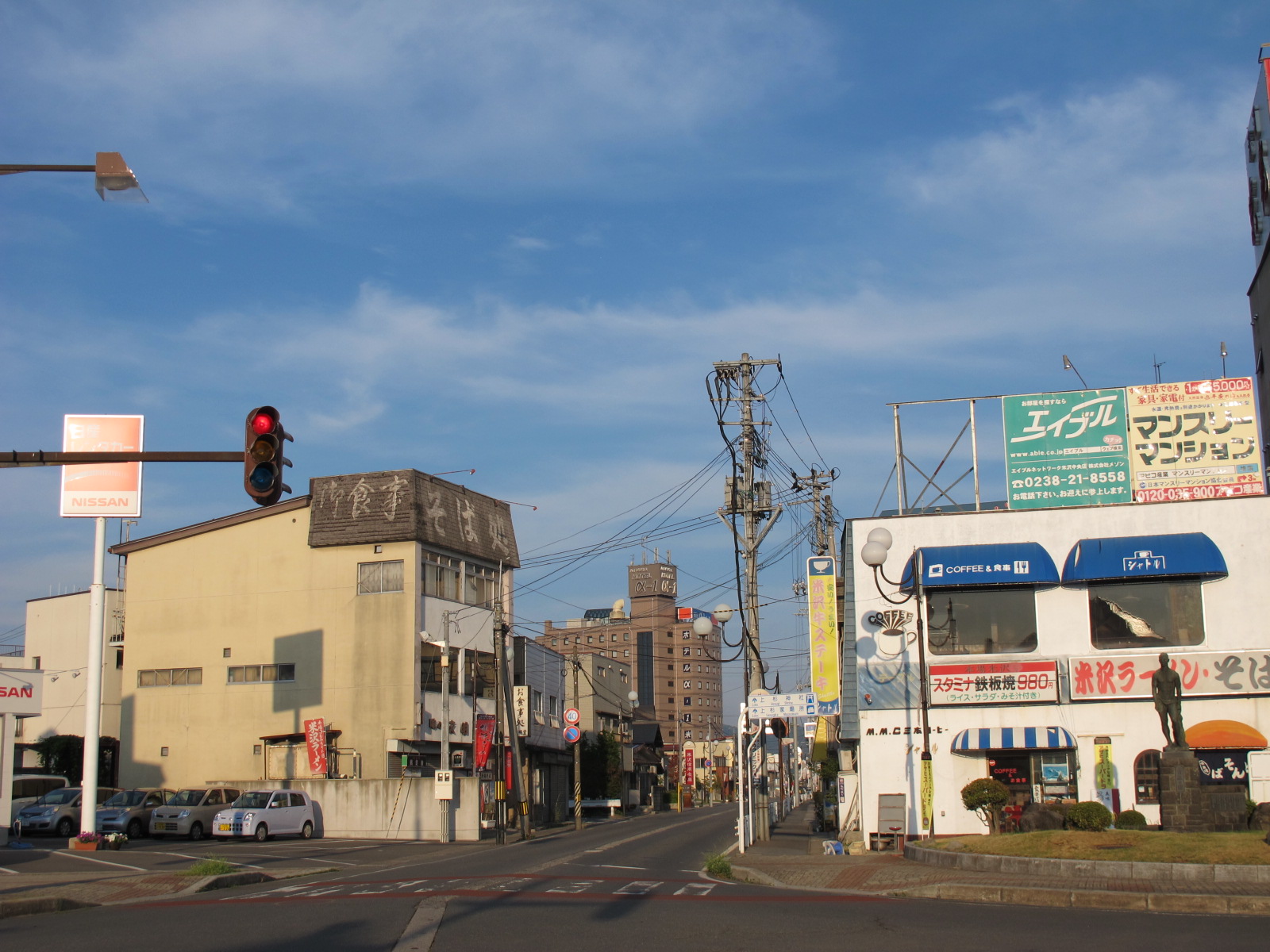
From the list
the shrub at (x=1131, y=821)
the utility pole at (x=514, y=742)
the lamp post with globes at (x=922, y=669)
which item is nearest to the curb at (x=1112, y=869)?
the lamp post with globes at (x=922, y=669)

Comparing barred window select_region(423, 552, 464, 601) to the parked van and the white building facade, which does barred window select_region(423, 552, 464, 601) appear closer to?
the parked van

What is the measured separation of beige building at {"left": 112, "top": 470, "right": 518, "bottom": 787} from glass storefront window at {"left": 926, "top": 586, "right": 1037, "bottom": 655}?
22.5 metres

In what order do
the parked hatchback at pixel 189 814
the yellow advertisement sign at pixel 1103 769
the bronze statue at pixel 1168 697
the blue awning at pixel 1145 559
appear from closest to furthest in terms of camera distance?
the bronze statue at pixel 1168 697 < the yellow advertisement sign at pixel 1103 769 < the blue awning at pixel 1145 559 < the parked hatchback at pixel 189 814

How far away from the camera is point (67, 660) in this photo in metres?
56.1

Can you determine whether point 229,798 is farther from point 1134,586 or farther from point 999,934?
point 999,934

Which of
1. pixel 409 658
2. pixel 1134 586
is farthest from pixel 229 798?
pixel 1134 586

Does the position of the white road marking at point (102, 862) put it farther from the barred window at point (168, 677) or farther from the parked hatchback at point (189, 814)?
the barred window at point (168, 677)

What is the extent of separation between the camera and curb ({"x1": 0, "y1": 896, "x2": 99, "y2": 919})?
14578 millimetres

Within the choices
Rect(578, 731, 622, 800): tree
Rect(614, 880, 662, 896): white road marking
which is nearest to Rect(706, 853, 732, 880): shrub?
Rect(614, 880, 662, 896): white road marking

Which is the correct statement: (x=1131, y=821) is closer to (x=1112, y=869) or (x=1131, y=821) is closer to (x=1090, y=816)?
→ (x=1090, y=816)

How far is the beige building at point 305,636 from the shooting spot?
42000 millimetres

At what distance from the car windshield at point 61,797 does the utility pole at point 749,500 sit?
2023cm

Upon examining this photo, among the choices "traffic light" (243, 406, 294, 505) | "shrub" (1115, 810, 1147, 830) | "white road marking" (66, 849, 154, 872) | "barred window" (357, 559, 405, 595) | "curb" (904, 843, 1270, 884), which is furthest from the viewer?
"barred window" (357, 559, 405, 595)

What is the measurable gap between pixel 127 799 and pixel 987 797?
26560mm
